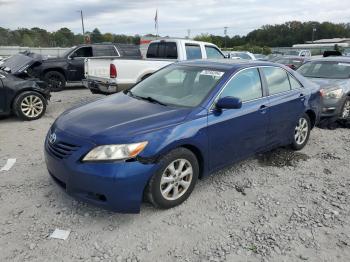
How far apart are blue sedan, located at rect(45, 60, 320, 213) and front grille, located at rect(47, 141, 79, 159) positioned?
11mm

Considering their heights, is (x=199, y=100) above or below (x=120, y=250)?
above

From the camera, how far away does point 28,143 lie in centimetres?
601

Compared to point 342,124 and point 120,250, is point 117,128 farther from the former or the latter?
point 342,124

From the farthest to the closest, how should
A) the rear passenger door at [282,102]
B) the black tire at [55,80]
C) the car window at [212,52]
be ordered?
the black tire at [55,80] < the car window at [212,52] < the rear passenger door at [282,102]

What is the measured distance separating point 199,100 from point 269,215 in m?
1.52

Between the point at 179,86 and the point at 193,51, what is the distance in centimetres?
596

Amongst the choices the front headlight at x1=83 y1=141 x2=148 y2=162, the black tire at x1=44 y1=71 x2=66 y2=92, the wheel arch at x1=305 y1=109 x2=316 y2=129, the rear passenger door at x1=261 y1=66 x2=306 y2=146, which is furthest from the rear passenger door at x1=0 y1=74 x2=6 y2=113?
the wheel arch at x1=305 y1=109 x2=316 y2=129

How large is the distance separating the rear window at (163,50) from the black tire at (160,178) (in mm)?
6733

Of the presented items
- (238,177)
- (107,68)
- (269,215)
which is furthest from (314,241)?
(107,68)

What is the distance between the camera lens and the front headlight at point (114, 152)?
325cm

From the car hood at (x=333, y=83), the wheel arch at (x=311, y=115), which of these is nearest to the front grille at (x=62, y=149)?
the wheel arch at (x=311, y=115)

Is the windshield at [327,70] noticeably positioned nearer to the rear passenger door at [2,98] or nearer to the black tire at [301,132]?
the black tire at [301,132]

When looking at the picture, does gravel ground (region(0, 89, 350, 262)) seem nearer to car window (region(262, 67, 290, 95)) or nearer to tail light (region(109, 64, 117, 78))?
car window (region(262, 67, 290, 95))

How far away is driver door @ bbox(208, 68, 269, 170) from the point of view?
3.99 metres
